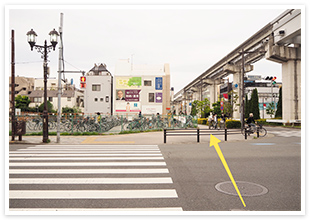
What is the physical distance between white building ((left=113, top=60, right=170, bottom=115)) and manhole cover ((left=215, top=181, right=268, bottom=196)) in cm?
3860

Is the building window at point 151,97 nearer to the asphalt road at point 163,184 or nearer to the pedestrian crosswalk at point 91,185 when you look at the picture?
the asphalt road at point 163,184

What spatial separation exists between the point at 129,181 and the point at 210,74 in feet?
169

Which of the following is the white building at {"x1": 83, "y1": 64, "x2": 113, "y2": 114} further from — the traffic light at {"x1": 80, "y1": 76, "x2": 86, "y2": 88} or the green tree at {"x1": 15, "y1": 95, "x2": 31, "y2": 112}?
the green tree at {"x1": 15, "y1": 95, "x2": 31, "y2": 112}

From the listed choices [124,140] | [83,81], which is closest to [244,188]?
[124,140]

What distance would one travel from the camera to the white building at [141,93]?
145 feet

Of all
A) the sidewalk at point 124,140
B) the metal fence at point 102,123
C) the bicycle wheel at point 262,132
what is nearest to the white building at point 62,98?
the metal fence at point 102,123

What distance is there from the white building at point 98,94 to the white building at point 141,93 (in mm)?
2125

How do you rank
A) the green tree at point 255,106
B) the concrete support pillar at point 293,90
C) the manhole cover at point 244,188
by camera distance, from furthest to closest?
the green tree at point 255,106 < the concrete support pillar at point 293,90 < the manhole cover at point 244,188

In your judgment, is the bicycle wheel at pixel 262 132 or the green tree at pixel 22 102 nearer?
the bicycle wheel at pixel 262 132

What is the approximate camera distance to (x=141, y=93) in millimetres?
44406

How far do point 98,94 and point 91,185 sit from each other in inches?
1646

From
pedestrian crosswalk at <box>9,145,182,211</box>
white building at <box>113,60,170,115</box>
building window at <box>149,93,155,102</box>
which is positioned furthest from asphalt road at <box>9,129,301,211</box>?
building window at <box>149,93,155,102</box>

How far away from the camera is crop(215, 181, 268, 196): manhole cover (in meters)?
4.86

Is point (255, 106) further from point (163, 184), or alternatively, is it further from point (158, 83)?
point (163, 184)
